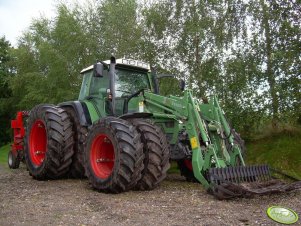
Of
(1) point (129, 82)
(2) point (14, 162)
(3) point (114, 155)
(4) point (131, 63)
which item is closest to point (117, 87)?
(1) point (129, 82)

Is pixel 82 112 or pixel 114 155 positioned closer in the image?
pixel 114 155

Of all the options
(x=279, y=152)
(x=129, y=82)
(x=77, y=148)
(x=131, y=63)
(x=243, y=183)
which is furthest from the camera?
(x=279, y=152)

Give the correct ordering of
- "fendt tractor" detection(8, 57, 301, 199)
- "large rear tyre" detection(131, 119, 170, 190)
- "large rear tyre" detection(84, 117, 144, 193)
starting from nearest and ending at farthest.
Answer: "fendt tractor" detection(8, 57, 301, 199) < "large rear tyre" detection(84, 117, 144, 193) < "large rear tyre" detection(131, 119, 170, 190)

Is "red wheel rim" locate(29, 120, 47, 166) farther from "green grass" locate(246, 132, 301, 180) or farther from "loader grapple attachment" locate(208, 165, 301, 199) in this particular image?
"green grass" locate(246, 132, 301, 180)

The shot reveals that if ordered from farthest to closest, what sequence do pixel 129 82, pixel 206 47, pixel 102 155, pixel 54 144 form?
pixel 206 47 < pixel 129 82 < pixel 54 144 < pixel 102 155

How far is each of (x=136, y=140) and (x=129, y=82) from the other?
7.91ft

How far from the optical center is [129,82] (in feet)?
28.4

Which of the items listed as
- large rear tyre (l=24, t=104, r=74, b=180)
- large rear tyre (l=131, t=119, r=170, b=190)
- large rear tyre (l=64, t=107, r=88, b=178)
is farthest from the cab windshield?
large rear tyre (l=131, t=119, r=170, b=190)

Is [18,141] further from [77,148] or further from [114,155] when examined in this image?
[114,155]

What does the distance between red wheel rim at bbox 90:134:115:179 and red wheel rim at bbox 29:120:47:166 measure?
7.41 ft

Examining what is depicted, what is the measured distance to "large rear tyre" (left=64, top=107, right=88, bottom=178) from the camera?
828 centimetres

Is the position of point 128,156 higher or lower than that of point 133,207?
higher

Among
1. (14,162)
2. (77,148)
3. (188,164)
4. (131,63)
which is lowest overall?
(14,162)

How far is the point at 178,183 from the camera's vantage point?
8039mm
